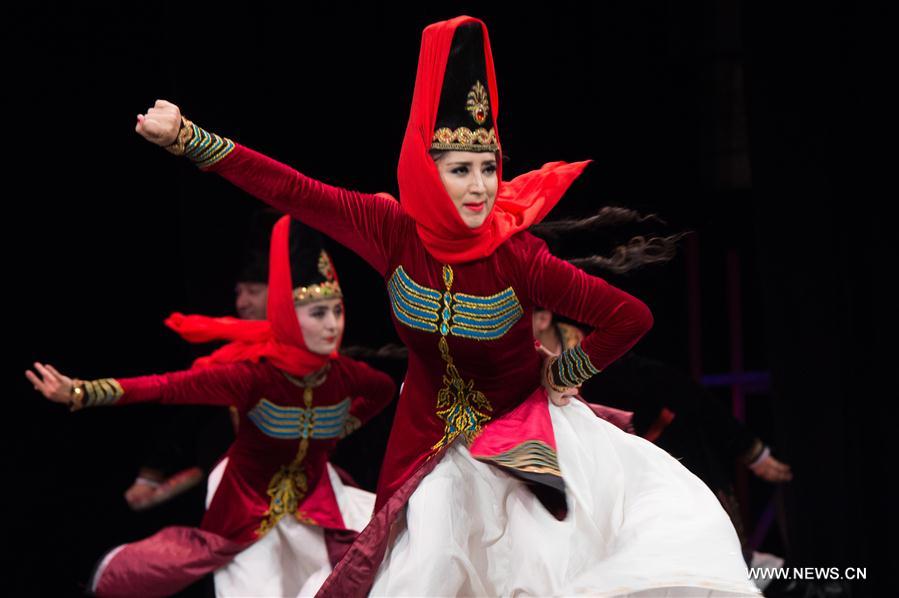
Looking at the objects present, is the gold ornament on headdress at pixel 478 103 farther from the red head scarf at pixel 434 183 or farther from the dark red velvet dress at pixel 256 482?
the dark red velvet dress at pixel 256 482

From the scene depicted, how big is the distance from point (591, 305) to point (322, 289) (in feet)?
4.55

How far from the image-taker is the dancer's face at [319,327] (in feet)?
12.4

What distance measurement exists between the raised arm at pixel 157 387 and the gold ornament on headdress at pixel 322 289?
297 mm

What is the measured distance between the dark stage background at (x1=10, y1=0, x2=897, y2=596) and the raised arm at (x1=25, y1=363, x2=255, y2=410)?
77 cm

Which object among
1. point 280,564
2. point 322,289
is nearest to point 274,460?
point 280,564

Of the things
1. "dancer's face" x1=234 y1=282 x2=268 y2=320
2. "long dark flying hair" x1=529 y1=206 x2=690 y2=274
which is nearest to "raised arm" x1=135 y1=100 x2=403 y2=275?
"long dark flying hair" x1=529 y1=206 x2=690 y2=274

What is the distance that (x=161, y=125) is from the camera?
234cm

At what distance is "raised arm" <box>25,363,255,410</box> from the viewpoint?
3.33 m

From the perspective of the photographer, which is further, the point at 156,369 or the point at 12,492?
the point at 156,369

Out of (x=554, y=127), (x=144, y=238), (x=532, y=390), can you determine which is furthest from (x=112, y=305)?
(x=532, y=390)

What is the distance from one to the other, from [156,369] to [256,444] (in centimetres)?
85

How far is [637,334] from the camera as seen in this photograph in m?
2.68

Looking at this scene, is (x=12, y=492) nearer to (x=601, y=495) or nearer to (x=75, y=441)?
→ (x=75, y=441)

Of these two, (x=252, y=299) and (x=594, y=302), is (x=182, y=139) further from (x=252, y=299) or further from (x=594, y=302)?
(x=252, y=299)
